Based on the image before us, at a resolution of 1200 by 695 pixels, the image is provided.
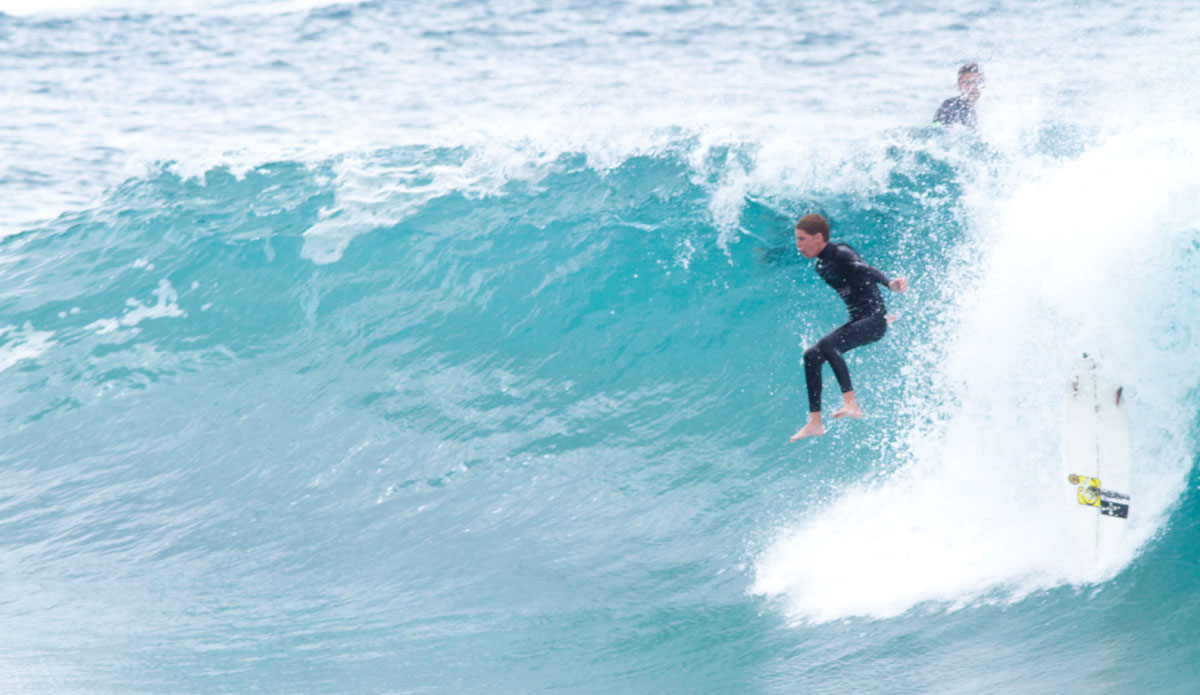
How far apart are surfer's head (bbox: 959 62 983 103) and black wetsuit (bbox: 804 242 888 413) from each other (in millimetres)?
4626

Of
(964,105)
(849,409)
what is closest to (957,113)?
(964,105)

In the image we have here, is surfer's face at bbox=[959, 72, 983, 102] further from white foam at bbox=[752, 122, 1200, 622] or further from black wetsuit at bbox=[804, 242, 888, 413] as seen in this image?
black wetsuit at bbox=[804, 242, 888, 413]

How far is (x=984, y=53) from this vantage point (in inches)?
680

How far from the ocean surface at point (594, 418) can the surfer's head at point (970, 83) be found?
0.73ft

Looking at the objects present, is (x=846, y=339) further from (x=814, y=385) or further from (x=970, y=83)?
(x=970, y=83)

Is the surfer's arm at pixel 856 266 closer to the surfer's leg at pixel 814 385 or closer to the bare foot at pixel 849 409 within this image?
the surfer's leg at pixel 814 385

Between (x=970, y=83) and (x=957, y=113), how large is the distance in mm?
354

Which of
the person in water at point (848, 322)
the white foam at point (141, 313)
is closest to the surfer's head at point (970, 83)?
the person in water at point (848, 322)

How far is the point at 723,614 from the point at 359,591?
97.3 inches

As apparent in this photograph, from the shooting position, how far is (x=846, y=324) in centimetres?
600

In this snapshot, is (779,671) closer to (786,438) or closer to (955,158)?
(786,438)

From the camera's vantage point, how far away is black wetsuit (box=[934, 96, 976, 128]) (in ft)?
31.9

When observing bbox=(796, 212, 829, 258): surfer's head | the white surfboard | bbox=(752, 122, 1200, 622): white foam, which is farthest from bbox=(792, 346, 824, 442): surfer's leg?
the white surfboard

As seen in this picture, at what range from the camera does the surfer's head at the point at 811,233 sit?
225 inches
